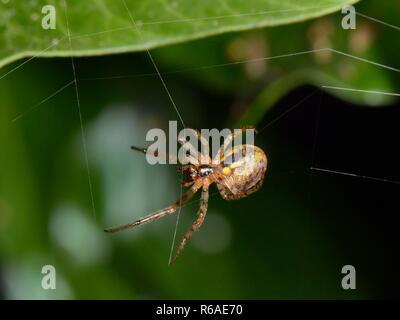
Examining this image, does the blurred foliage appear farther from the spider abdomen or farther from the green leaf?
the green leaf

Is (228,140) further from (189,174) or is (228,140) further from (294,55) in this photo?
(294,55)

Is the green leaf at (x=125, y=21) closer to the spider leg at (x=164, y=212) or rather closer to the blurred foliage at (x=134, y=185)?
the blurred foliage at (x=134, y=185)

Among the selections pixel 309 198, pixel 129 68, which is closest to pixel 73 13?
pixel 129 68

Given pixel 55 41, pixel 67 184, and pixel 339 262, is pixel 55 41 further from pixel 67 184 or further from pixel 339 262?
pixel 339 262

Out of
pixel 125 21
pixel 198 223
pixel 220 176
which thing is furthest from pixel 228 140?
pixel 125 21

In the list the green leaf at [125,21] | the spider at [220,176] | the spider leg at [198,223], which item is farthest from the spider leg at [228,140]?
the green leaf at [125,21]
